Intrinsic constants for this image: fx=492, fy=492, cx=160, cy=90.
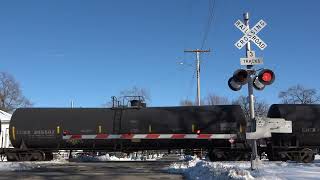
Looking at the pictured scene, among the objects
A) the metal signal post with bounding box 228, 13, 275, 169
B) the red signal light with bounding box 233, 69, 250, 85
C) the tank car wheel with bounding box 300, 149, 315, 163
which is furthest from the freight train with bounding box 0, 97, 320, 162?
the red signal light with bounding box 233, 69, 250, 85

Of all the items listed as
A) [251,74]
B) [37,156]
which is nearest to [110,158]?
[37,156]

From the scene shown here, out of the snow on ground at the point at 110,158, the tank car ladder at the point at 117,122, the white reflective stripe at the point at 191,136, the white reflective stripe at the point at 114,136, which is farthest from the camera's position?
the snow on ground at the point at 110,158

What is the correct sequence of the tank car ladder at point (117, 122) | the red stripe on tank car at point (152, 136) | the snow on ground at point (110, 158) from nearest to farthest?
1. the red stripe on tank car at point (152, 136)
2. the tank car ladder at point (117, 122)
3. the snow on ground at point (110, 158)

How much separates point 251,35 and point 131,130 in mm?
13796

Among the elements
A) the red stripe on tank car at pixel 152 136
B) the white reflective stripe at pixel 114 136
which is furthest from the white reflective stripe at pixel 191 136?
the white reflective stripe at pixel 114 136

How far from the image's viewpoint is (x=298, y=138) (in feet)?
81.3

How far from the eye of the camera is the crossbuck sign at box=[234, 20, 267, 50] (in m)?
14.1

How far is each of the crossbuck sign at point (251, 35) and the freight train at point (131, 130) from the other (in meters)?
12.1

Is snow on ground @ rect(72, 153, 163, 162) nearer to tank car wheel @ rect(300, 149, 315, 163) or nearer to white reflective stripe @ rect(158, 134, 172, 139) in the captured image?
white reflective stripe @ rect(158, 134, 172, 139)

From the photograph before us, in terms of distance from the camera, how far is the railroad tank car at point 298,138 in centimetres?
2481

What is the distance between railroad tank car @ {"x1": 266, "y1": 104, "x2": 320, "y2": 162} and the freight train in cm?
57

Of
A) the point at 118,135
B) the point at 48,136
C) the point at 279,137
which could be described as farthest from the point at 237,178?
the point at 48,136

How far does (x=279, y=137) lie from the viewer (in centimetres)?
2500

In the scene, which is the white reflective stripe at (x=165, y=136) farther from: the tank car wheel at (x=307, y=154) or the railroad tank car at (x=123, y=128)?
the tank car wheel at (x=307, y=154)
